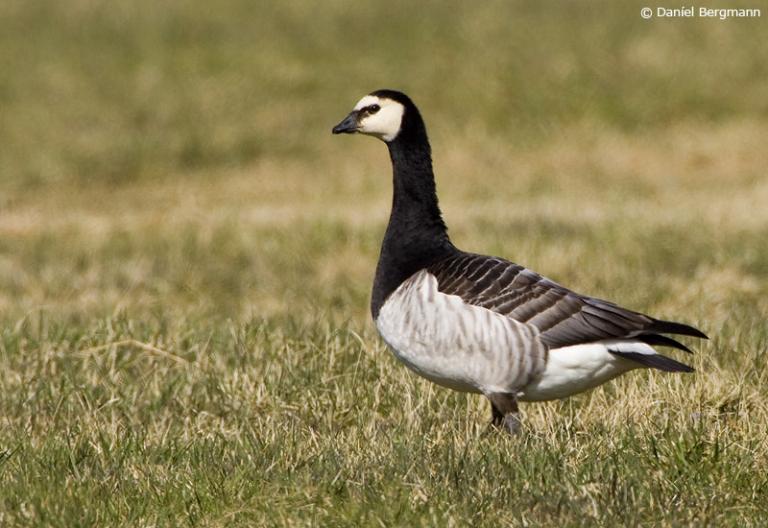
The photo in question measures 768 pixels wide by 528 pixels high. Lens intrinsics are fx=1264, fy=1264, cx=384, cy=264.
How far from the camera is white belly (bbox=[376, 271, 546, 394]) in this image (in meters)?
6.27

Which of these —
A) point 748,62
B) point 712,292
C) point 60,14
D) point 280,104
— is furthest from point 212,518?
point 60,14

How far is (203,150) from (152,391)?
14.4 m

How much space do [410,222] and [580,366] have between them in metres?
1.43

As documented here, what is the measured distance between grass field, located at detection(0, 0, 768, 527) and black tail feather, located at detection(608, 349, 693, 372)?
274 millimetres

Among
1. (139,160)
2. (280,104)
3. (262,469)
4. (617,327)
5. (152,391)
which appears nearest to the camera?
(262,469)

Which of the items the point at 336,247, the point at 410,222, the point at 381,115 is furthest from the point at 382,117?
the point at 336,247

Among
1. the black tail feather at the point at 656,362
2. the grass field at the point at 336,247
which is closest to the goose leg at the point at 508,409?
the grass field at the point at 336,247

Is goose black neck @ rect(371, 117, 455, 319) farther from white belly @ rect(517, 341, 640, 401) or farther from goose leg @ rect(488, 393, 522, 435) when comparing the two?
white belly @ rect(517, 341, 640, 401)

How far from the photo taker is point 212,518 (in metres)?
5.04

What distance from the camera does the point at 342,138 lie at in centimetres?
2233

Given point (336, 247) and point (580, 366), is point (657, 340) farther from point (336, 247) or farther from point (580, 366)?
point (336, 247)

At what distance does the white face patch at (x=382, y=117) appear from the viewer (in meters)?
7.28

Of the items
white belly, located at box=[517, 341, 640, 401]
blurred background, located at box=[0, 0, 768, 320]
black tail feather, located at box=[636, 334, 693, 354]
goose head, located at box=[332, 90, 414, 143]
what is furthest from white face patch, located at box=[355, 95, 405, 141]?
blurred background, located at box=[0, 0, 768, 320]

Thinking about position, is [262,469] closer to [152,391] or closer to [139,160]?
[152,391]
